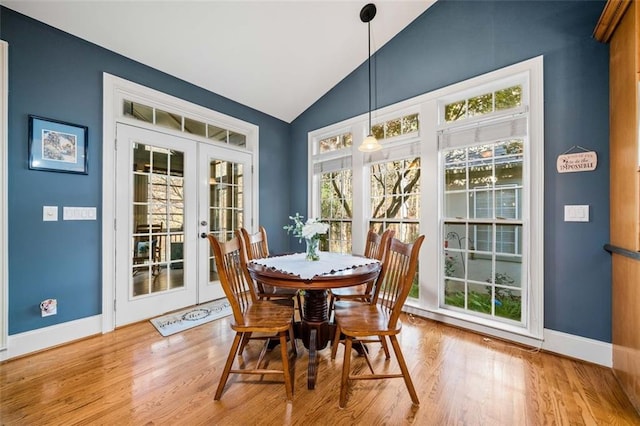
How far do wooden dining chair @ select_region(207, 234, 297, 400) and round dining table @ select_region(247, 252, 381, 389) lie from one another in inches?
5.2

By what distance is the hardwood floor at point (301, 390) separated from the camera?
1.51 m

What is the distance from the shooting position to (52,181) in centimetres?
232

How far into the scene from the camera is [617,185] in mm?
1815

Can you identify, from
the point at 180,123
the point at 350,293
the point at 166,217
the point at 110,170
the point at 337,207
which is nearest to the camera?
the point at 350,293

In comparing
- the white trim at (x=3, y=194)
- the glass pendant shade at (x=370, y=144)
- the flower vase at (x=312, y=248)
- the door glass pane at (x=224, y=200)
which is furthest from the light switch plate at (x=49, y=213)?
the glass pendant shade at (x=370, y=144)

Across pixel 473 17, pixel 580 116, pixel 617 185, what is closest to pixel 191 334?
pixel 617 185

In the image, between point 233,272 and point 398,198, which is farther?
point 398,198

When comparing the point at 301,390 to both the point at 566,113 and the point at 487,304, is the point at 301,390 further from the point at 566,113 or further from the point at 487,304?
the point at 566,113

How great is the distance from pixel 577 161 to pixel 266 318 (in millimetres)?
2669

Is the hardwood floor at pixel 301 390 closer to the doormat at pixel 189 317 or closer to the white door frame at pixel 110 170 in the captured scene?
the doormat at pixel 189 317

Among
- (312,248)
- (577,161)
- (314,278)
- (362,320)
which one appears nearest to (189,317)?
(312,248)

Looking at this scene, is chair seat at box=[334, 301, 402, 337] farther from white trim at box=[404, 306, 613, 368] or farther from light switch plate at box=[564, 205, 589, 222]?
light switch plate at box=[564, 205, 589, 222]

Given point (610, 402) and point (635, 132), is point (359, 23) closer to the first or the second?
point (635, 132)

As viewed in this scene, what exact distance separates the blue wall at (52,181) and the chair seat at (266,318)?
1806 mm
